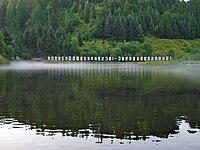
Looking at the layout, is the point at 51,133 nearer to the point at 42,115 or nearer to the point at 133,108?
the point at 42,115

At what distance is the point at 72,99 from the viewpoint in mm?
44188

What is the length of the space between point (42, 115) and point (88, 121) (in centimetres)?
469

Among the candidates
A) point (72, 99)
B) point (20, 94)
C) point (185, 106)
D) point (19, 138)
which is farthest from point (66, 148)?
point (20, 94)

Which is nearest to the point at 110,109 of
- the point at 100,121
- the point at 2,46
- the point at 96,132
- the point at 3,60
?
the point at 100,121

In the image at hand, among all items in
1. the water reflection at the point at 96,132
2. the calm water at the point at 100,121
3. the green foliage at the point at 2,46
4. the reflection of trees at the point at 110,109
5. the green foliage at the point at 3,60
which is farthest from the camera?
the green foliage at the point at 2,46

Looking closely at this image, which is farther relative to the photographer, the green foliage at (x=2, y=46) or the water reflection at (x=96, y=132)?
the green foliage at (x=2, y=46)

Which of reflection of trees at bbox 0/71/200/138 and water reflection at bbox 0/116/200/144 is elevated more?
water reflection at bbox 0/116/200/144

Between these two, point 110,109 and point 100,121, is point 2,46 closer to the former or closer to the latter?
point 110,109

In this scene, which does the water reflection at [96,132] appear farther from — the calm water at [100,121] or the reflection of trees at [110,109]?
the reflection of trees at [110,109]

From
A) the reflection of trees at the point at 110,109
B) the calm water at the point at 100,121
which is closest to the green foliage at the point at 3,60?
the reflection of trees at the point at 110,109

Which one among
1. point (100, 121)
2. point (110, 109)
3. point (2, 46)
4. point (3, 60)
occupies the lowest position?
point (3, 60)

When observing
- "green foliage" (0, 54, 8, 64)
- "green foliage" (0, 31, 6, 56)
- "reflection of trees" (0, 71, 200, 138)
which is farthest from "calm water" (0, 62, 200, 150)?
"green foliage" (0, 31, 6, 56)

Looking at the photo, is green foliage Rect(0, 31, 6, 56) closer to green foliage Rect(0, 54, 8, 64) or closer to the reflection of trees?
green foliage Rect(0, 54, 8, 64)

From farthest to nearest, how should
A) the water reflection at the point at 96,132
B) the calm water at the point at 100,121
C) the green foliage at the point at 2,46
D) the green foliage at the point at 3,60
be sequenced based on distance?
the green foliage at the point at 2,46 → the green foliage at the point at 3,60 → the water reflection at the point at 96,132 → the calm water at the point at 100,121
